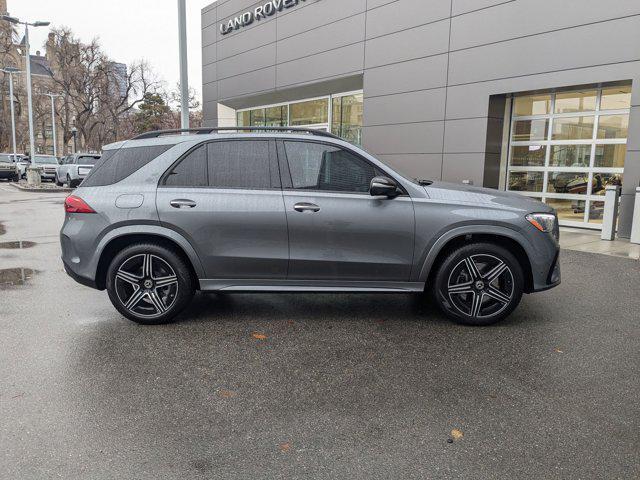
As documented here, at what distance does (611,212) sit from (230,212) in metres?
9.18

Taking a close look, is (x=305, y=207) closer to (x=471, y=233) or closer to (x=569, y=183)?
(x=471, y=233)

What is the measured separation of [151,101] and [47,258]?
174 feet

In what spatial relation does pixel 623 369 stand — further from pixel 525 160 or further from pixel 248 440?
pixel 525 160

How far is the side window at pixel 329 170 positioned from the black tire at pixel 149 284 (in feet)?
4.53

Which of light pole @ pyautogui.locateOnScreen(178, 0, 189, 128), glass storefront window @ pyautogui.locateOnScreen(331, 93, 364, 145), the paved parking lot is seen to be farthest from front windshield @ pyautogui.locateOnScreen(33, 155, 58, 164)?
the paved parking lot

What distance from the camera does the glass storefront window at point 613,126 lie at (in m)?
11.5

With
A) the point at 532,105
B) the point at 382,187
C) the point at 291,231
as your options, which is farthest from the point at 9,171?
the point at 382,187

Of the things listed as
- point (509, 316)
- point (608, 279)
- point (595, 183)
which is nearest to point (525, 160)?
point (595, 183)

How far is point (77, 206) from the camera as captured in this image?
488 cm

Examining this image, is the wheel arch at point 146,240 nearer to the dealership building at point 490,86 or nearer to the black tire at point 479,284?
the black tire at point 479,284

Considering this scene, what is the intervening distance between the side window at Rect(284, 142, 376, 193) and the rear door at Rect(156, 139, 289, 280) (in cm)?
22

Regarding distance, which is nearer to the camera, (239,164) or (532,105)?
(239,164)

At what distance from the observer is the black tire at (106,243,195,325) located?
4.83 m

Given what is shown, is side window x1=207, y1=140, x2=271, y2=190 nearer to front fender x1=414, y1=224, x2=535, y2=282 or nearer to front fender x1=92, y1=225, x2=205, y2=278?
front fender x1=92, y1=225, x2=205, y2=278
